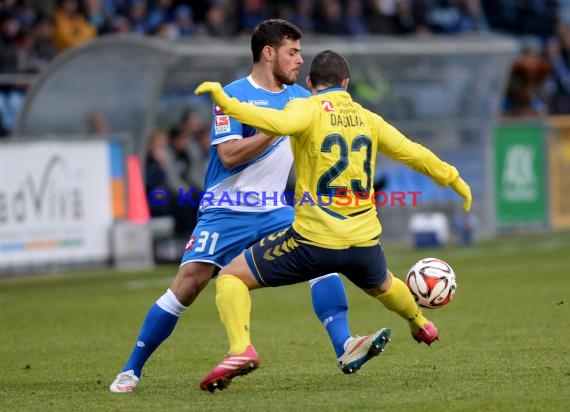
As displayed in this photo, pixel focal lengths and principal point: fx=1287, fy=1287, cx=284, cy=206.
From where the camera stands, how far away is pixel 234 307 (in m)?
7.18

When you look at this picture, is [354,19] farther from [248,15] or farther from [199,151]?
[199,151]

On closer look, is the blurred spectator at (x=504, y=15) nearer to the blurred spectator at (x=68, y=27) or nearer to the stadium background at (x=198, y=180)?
the stadium background at (x=198, y=180)

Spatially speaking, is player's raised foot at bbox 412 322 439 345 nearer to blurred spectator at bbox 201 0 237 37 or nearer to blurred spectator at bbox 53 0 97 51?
blurred spectator at bbox 53 0 97 51

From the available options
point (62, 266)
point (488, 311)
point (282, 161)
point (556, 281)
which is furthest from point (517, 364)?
point (62, 266)

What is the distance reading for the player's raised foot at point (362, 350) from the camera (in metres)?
7.37

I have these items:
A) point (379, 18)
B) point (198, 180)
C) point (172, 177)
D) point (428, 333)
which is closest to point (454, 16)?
point (379, 18)

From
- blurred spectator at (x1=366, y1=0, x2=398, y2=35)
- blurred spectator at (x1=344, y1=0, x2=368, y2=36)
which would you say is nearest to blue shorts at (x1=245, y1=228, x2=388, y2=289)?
blurred spectator at (x1=344, y1=0, x2=368, y2=36)

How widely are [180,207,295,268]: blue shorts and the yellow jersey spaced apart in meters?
0.44

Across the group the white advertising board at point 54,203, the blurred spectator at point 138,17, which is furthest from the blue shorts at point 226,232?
the blurred spectator at point 138,17

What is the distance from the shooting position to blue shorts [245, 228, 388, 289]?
23.6 ft

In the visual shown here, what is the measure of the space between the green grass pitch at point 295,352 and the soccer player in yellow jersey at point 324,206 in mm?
662

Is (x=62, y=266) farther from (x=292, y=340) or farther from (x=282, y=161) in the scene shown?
(x=282, y=161)

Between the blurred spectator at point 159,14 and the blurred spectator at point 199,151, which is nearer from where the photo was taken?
the blurred spectator at point 199,151

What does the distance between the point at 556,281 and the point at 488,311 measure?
2649 millimetres
